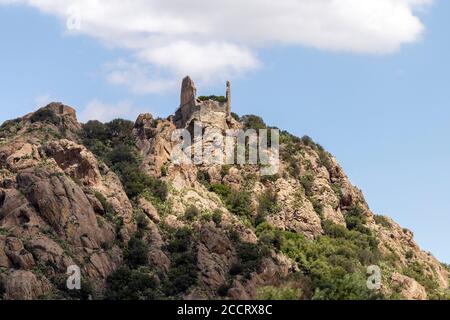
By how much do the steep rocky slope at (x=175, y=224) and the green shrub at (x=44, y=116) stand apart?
0.18 metres

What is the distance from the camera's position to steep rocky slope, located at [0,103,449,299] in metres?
129

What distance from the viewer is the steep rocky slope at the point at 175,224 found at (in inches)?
5069

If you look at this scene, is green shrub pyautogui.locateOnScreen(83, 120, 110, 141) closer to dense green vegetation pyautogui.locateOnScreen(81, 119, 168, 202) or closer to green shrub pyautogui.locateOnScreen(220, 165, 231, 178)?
dense green vegetation pyautogui.locateOnScreen(81, 119, 168, 202)

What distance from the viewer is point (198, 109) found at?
167 meters

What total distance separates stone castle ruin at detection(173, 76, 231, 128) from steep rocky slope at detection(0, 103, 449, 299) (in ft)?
2.78

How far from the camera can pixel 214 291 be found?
132m

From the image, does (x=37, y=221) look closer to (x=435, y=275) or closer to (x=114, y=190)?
(x=114, y=190)

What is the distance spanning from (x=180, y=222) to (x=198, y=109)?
26312 millimetres

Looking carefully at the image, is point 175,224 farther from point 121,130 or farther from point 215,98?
point 215,98

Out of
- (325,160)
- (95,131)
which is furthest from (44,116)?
(325,160)

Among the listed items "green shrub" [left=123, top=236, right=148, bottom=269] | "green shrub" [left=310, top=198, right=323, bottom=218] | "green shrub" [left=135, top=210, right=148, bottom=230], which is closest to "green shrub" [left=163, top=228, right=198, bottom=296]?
"green shrub" [left=123, top=236, right=148, bottom=269]
